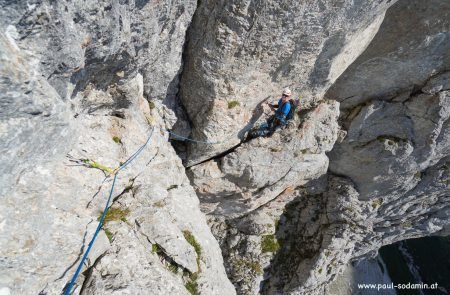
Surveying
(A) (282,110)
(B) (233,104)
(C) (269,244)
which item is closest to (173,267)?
(B) (233,104)

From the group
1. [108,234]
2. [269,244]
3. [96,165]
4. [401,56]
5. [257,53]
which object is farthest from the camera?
[269,244]

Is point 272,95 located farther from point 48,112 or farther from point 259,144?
point 48,112

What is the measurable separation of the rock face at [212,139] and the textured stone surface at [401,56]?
6 cm

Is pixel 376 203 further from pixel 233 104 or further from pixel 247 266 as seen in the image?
pixel 233 104

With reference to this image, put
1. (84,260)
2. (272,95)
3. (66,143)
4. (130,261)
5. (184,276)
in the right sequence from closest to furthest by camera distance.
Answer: (66,143) → (84,260) → (130,261) → (184,276) → (272,95)

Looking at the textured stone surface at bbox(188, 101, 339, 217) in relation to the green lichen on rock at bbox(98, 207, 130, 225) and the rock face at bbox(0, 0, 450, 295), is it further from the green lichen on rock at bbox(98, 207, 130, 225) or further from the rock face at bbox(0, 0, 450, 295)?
the green lichen on rock at bbox(98, 207, 130, 225)

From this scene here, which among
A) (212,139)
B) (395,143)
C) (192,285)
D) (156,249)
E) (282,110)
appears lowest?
(192,285)

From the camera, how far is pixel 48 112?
5.47 metres

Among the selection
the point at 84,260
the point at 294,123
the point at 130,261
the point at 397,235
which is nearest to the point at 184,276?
the point at 130,261

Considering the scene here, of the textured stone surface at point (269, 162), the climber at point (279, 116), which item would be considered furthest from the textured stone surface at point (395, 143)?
the climber at point (279, 116)

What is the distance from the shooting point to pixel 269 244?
22.0 metres

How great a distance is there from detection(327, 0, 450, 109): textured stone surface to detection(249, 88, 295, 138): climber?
367 cm

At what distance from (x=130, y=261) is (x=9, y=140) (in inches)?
173

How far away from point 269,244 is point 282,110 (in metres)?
12.3
